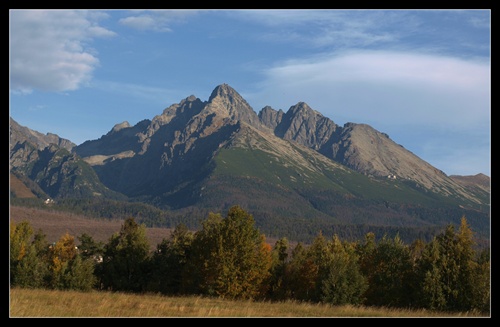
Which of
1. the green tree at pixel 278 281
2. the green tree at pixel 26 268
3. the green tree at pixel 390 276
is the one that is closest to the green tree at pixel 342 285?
the green tree at pixel 390 276

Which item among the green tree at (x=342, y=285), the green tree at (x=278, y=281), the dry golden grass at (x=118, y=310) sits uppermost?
the dry golden grass at (x=118, y=310)

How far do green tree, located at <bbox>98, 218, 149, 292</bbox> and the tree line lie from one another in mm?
141

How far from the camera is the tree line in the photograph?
58.4 meters

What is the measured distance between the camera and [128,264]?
8275 centimetres

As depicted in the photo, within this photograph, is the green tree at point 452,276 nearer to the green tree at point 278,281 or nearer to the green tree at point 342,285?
the green tree at point 342,285

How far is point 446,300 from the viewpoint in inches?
2270

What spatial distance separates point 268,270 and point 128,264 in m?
21.1

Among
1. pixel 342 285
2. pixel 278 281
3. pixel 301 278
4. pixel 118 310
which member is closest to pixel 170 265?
pixel 278 281

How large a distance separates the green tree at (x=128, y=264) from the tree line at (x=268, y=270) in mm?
141

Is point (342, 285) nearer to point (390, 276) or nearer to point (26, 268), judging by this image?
point (390, 276)

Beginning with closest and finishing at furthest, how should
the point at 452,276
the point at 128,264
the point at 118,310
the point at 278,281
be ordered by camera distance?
the point at 118,310 → the point at 452,276 → the point at 278,281 → the point at 128,264

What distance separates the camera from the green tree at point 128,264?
8156cm

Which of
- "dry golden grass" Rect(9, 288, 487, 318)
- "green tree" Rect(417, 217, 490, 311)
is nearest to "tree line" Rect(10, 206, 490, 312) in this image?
"green tree" Rect(417, 217, 490, 311)

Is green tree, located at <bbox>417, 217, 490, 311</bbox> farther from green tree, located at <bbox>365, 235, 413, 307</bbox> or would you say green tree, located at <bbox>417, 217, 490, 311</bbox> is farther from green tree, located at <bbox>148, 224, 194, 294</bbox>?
green tree, located at <bbox>148, 224, 194, 294</bbox>
